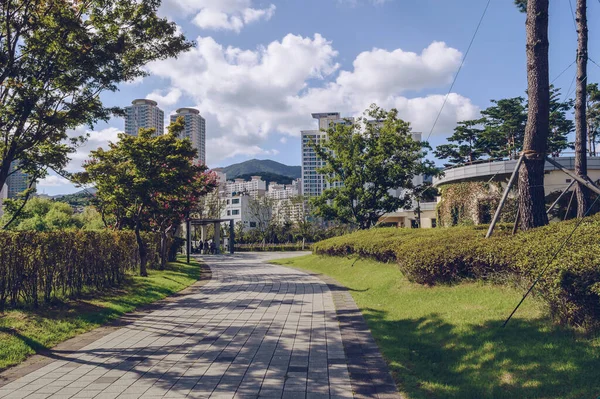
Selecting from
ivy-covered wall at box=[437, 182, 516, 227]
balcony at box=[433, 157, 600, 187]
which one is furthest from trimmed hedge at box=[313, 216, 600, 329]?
ivy-covered wall at box=[437, 182, 516, 227]

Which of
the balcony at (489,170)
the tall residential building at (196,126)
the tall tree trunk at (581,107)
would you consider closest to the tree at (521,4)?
the tall tree trunk at (581,107)

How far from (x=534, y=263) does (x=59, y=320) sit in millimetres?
7502

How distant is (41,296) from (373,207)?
49.3 ft

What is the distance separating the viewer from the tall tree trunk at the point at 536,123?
782cm

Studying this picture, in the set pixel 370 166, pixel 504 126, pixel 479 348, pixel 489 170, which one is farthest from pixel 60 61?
pixel 504 126

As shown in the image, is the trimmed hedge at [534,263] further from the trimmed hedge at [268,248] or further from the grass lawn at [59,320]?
the trimmed hedge at [268,248]

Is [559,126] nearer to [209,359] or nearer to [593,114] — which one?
[593,114]

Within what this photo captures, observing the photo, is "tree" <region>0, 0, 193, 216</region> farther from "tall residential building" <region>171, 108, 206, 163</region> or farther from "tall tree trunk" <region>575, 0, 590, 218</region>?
"tall residential building" <region>171, 108, 206, 163</region>

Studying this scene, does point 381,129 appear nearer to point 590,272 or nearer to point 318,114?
point 590,272

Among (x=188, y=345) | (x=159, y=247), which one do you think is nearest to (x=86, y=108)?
(x=188, y=345)

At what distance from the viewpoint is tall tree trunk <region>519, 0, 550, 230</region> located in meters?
7.82

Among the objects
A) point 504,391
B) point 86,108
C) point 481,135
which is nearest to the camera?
point 504,391

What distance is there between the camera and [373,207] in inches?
812

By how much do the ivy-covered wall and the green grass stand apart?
11662mm
